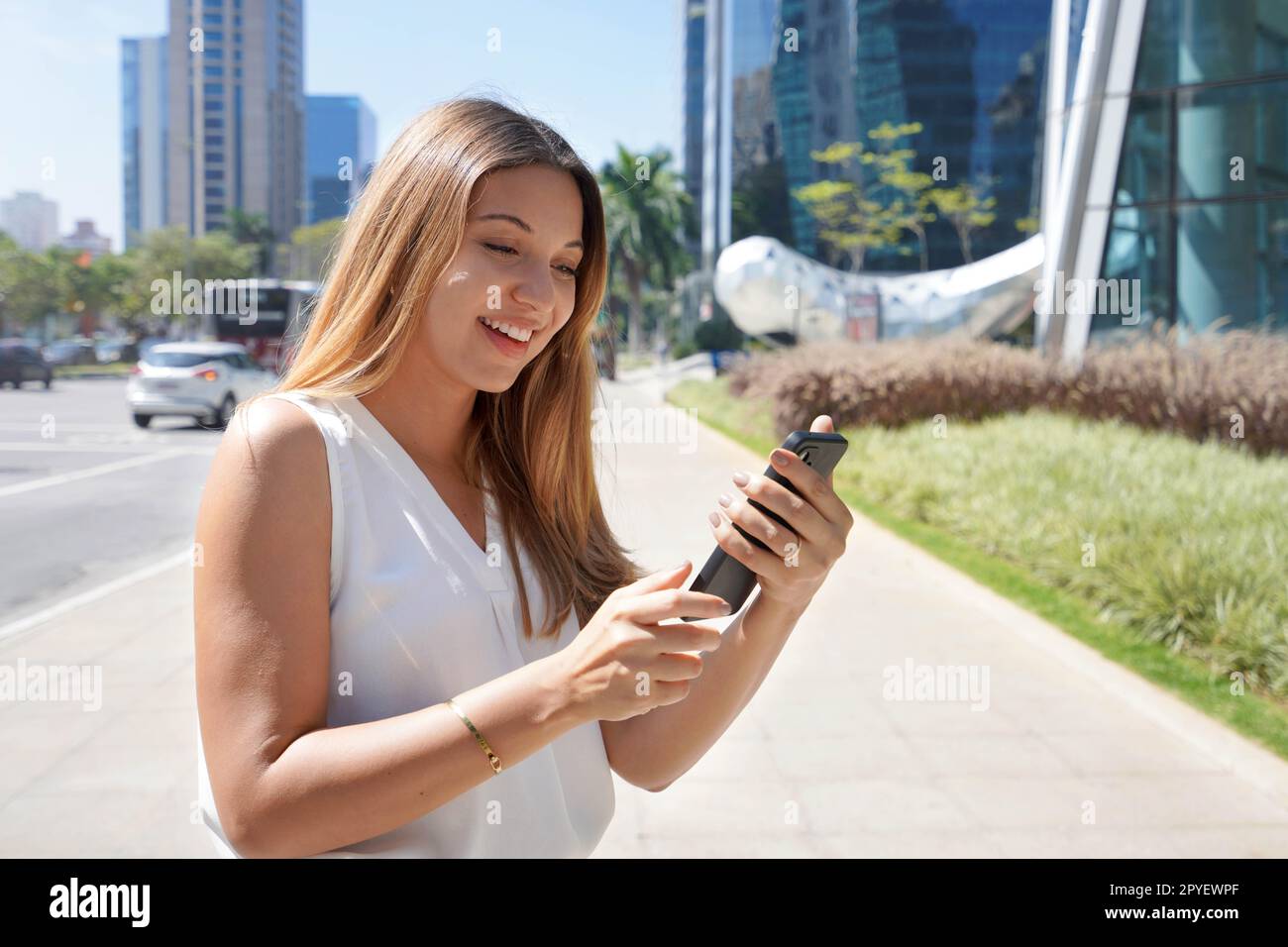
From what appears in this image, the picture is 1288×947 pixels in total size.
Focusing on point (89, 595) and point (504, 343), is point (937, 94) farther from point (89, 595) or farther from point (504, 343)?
point (504, 343)

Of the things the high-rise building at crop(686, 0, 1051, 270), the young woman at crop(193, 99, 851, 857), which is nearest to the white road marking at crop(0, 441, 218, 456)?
the young woman at crop(193, 99, 851, 857)

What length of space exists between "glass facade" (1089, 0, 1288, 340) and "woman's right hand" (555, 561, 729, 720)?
16.3 metres

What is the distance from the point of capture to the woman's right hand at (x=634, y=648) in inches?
43.9

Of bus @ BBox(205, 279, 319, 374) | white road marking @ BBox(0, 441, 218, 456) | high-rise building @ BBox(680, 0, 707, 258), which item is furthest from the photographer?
high-rise building @ BBox(680, 0, 707, 258)

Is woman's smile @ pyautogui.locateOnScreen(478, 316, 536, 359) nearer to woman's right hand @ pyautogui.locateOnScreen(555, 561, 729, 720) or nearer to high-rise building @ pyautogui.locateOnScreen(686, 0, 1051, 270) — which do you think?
woman's right hand @ pyautogui.locateOnScreen(555, 561, 729, 720)

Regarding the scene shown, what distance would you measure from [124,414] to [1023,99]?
131ft

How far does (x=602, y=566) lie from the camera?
1.73 metres

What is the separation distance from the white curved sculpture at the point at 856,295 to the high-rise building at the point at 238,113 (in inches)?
1775

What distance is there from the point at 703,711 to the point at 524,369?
639 millimetres

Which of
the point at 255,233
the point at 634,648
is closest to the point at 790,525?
the point at 634,648

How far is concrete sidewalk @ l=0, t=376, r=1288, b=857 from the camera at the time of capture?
12.9ft

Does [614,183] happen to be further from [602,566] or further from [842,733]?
[602,566]

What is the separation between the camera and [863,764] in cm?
472

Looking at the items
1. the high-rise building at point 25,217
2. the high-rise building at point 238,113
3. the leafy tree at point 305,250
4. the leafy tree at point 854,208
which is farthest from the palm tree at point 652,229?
the high-rise building at point 25,217
